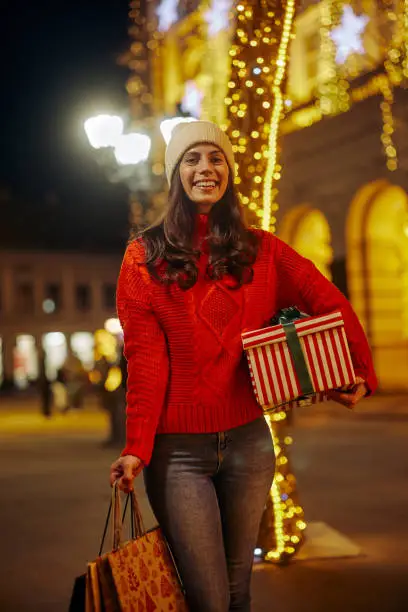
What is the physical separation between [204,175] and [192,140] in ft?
0.42

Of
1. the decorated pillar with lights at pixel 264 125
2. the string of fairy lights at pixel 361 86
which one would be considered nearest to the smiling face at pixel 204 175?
the decorated pillar with lights at pixel 264 125

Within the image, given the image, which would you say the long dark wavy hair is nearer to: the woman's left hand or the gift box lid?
the gift box lid

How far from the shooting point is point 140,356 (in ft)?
9.64

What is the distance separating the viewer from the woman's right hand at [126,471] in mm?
2820

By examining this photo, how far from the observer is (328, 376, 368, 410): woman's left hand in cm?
300

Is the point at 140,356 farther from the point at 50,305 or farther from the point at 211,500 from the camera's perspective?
the point at 50,305

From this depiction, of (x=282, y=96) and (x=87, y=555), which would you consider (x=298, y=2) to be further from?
(x=87, y=555)

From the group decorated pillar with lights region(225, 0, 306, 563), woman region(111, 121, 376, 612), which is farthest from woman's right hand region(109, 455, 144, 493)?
decorated pillar with lights region(225, 0, 306, 563)

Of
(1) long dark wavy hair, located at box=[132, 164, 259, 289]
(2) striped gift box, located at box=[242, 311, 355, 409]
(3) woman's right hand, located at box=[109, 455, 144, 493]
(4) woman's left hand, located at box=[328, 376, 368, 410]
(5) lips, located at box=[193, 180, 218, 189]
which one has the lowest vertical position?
(3) woman's right hand, located at box=[109, 455, 144, 493]

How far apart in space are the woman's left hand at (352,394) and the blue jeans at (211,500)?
252 millimetres

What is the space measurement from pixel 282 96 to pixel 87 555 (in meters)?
3.32

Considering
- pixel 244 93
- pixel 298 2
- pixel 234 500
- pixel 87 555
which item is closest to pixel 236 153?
pixel 244 93

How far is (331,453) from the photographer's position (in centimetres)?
1257

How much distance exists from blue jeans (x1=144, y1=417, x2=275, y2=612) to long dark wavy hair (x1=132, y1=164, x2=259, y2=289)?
0.48 metres
